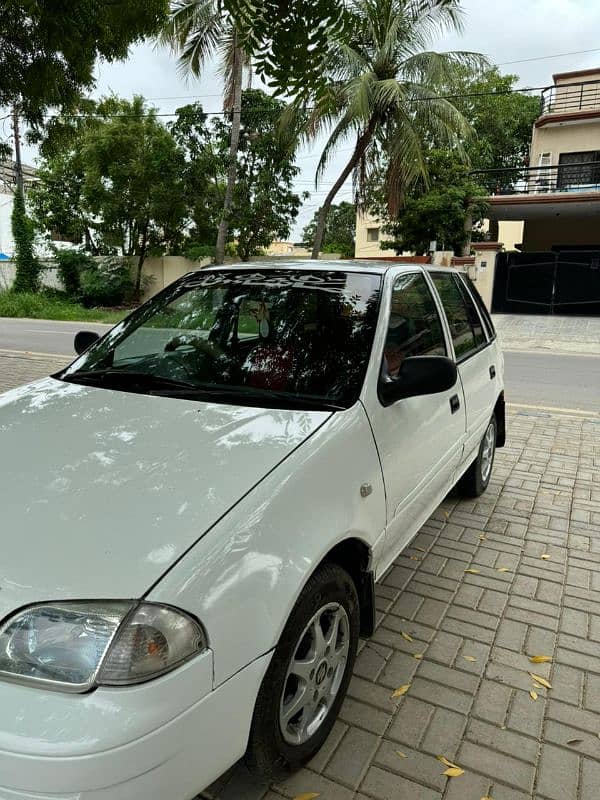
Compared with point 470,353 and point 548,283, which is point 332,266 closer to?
point 470,353

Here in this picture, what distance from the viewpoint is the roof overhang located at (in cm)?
2059

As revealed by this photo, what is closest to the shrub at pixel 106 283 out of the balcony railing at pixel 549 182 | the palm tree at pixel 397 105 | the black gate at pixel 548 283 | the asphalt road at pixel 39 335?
the asphalt road at pixel 39 335

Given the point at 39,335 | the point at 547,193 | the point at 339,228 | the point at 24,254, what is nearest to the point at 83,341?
the point at 39,335

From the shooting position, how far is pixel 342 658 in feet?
7.48

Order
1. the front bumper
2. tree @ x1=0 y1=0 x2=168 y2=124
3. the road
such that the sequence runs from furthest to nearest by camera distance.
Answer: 1. the road
2. tree @ x1=0 y1=0 x2=168 y2=124
3. the front bumper

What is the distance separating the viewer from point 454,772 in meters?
2.18

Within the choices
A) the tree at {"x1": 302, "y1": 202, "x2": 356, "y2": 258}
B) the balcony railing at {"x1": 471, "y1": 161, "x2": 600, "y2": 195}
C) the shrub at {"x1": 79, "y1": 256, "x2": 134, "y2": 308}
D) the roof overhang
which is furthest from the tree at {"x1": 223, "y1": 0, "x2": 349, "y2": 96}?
A: the tree at {"x1": 302, "y1": 202, "x2": 356, "y2": 258}

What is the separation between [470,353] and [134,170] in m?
21.8

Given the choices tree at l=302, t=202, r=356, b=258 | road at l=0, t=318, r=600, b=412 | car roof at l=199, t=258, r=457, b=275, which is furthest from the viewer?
tree at l=302, t=202, r=356, b=258

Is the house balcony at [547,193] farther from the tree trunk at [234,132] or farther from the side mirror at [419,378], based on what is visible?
the side mirror at [419,378]

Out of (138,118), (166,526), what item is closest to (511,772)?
(166,526)

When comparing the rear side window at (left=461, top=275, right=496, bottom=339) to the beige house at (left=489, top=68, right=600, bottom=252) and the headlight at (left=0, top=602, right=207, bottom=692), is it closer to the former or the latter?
the headlight at (left=0, top=602, right=207, bottom=692)

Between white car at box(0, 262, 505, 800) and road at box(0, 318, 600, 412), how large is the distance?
19.3 ft

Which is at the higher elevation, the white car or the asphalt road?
the white car
